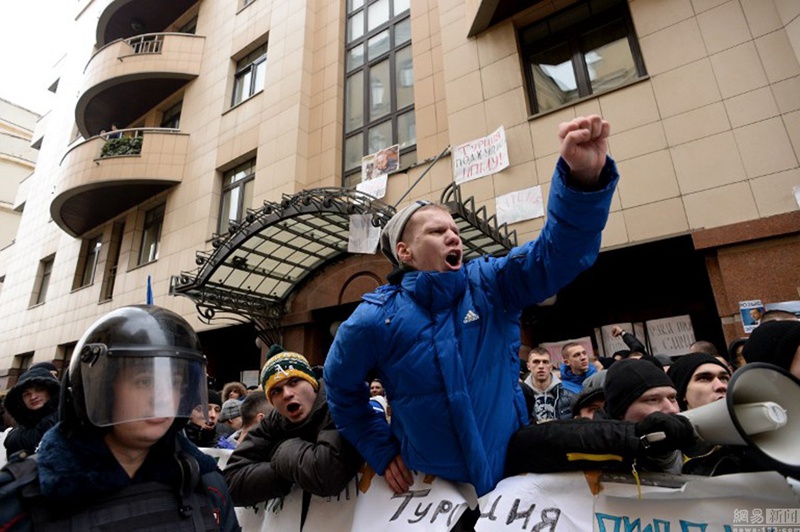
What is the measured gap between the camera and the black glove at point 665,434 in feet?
4.33

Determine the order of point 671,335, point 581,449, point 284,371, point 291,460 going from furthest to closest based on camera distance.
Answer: point 671,335
point 284,371
point 291,460
point 581,449

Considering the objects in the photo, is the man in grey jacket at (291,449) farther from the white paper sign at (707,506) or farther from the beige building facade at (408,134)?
the beige building facade at (408,134)

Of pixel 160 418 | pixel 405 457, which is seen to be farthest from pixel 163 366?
pixel 405 457

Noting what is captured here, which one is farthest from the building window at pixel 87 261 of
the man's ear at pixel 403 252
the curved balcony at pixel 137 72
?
the man's ear at pixel 403 252

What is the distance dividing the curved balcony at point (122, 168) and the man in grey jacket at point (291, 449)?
12.8 m

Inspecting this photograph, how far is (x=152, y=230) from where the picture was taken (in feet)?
46.6

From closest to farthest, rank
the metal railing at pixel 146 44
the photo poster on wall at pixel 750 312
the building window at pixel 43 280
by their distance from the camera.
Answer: the photo poster on wall at pixel 750 312 < the metal railing at pixel 146 44 < the building window at pixel 43 280

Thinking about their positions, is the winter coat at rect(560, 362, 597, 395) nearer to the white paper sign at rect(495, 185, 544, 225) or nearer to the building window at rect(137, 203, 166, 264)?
the white paper sign at rect(495, 185, 544, 225)

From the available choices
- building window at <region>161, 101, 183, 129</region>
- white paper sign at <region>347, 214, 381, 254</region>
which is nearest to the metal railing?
building window at <region>161, 101, 183, 129</region>

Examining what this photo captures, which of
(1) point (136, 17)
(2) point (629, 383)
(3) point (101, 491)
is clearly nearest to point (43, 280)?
(1) point (136, 17)

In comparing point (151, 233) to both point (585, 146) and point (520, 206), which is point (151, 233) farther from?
point (585, 146)

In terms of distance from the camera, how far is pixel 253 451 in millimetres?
2525

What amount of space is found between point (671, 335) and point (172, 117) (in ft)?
52.7

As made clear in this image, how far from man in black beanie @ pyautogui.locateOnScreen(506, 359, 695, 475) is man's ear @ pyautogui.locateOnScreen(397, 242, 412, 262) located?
0.86 m
